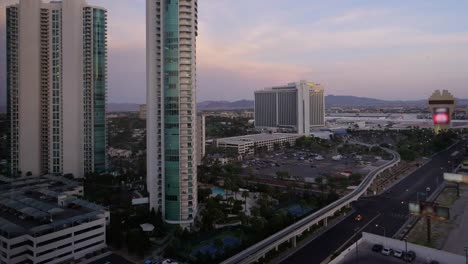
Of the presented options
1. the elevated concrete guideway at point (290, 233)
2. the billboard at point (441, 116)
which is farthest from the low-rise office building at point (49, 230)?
the billboard at point (441, 116)

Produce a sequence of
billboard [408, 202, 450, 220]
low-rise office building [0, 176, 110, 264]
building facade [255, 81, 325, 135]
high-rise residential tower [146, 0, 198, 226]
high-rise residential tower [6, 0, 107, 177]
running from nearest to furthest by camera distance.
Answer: low-rise office building [0, 176, 110, 264] → billboard [408, 202, 450, 220] → high-rise residential tower [146, 0, 198, 226] → high-rise residential tower [6, 0, 107, 177] → building facade [255, 81, 325, 135]

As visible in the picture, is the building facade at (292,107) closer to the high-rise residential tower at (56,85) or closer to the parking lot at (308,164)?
the parking lot at (308,164)

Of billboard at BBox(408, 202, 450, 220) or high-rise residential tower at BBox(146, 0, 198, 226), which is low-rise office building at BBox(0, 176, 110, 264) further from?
billboard at BBox(408, 202, 450, 220)

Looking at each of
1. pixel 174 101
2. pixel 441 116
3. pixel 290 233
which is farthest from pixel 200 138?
pixel 441 116

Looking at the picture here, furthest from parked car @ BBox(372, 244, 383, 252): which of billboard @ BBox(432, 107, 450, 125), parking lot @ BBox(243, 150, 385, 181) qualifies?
parking lot @ BBox(243, 150, 385, 181)

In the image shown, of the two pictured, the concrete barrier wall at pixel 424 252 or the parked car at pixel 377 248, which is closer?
the concrete barrier wall at pixel 424 252

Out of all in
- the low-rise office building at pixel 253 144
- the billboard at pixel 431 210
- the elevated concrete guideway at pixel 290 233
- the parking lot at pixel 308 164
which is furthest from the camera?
the low-rise office building at pixel 253 144
